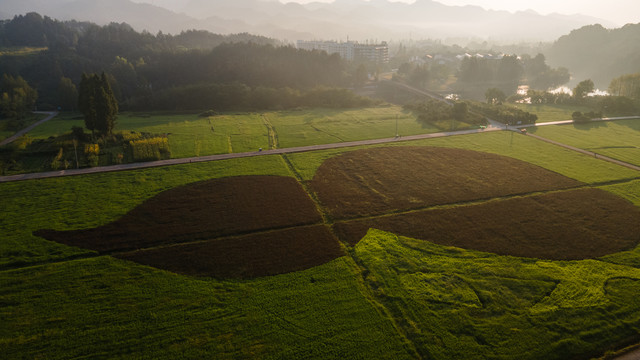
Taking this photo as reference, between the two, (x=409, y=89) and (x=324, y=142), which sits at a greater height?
(x=409, y=89)

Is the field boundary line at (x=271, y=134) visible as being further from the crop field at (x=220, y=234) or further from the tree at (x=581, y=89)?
the tree at (x=581, y=89)

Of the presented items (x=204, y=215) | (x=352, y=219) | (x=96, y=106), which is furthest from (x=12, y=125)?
(x=352, y=219)

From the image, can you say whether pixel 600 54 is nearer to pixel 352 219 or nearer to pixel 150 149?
pixel 352 219

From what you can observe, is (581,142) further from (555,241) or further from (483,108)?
(555,241)

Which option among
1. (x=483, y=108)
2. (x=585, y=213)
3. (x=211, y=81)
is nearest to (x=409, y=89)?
(x=483, y=108)

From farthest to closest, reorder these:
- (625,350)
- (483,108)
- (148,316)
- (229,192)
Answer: (483,108)
(229,192)
(148,316)
(625,350)

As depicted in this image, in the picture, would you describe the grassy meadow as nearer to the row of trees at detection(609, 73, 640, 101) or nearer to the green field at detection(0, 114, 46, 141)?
the row of trees at detection(609, 73, 640, 101)

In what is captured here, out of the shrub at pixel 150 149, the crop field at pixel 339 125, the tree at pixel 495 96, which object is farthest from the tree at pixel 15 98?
the tree at pixel 495 96
